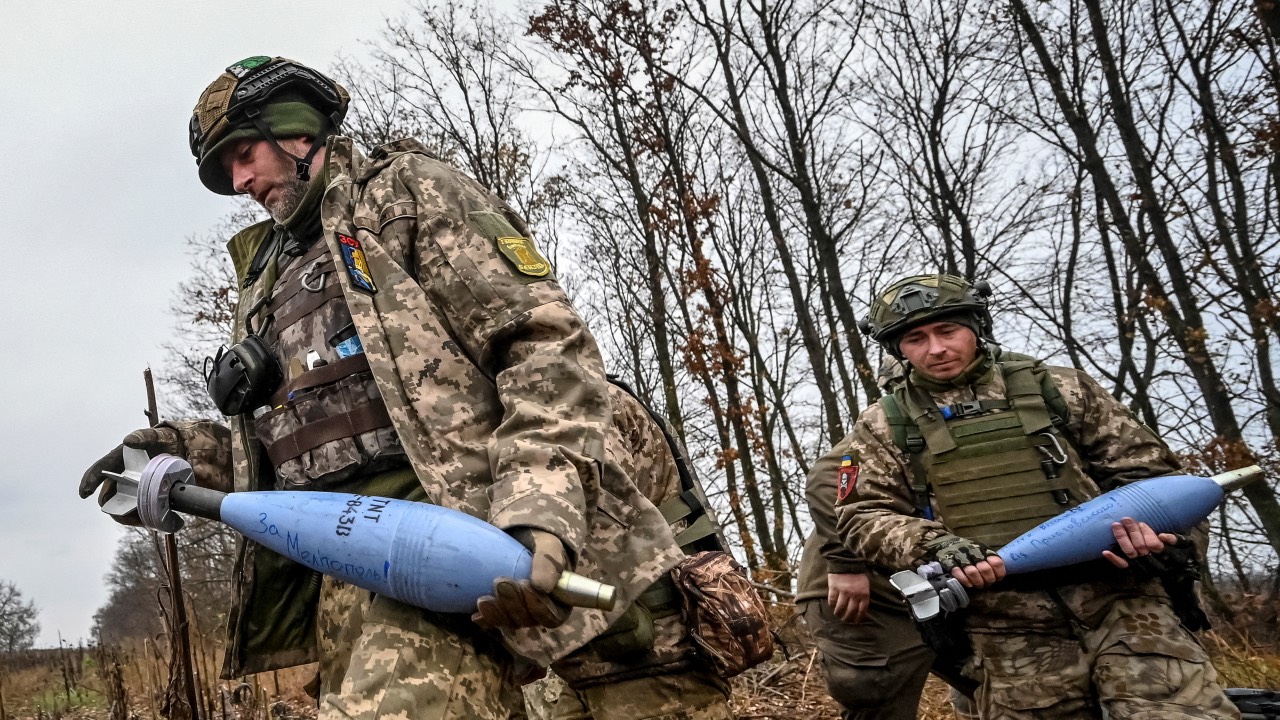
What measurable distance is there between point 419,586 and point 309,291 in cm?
95

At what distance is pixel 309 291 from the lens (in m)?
2.37

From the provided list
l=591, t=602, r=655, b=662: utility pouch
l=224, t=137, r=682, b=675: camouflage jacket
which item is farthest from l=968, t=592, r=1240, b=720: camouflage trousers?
l=224, t=137, r=682, b=675: camouflage jacket

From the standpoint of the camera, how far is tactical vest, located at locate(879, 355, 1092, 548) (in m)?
3.72

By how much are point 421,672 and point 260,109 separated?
1672 millimetres

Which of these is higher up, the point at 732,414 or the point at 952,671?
the point at 732,414

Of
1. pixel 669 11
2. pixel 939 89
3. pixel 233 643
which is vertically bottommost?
pixel 233 643

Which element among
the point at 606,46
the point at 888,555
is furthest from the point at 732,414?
the point at 888,555

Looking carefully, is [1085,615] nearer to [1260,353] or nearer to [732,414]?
[1260,353]

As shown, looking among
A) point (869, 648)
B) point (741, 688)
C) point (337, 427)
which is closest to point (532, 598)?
point (337, 427)

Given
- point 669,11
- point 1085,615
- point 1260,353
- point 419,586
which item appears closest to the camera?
point 419,586

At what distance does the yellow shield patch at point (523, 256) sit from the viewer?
2.18 metres

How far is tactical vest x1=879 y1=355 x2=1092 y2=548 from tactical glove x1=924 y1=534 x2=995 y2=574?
21 centimetres

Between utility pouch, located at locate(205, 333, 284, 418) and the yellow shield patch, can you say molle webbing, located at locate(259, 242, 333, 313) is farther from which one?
the yellow shield patch

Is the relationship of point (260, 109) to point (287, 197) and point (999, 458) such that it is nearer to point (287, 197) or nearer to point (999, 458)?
point (287, 197)
